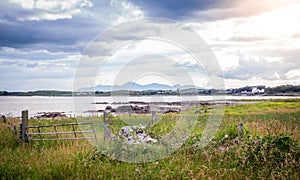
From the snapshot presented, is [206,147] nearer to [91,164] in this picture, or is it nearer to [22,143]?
[91,164]

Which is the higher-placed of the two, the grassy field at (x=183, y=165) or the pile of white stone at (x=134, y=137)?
the pile of white stone at (x=134, y=137)

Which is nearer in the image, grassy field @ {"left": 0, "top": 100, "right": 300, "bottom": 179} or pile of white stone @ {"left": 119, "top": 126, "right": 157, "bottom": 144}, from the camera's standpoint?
grassy field @ {"left": 0, "top": 100, "right": 300, "bottom": 179}

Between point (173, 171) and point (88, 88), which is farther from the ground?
point (88, 88)

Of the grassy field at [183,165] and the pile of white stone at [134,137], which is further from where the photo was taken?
the pile of white stone at [134,137]

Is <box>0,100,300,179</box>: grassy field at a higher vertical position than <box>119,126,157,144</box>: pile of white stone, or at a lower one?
lower

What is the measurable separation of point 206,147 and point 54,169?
4631 millimetres

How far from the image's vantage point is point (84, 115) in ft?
74.0

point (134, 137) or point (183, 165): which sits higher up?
point (134, 137)

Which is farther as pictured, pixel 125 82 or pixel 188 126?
pixel 188 126

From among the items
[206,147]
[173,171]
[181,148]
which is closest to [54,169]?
[173,171]

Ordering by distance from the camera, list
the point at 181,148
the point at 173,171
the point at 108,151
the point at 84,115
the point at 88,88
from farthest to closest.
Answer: the point at 84,115, the point at 88,88, the point at 181,148, the point at 108,151, the point at 173,171

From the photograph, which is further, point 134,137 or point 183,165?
point 134,137

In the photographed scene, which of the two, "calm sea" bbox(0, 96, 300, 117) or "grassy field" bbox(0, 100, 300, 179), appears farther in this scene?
"calm sea" bbox(0, 96, 300, 117)

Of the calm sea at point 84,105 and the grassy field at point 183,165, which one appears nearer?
the grassy field at point 183,165
